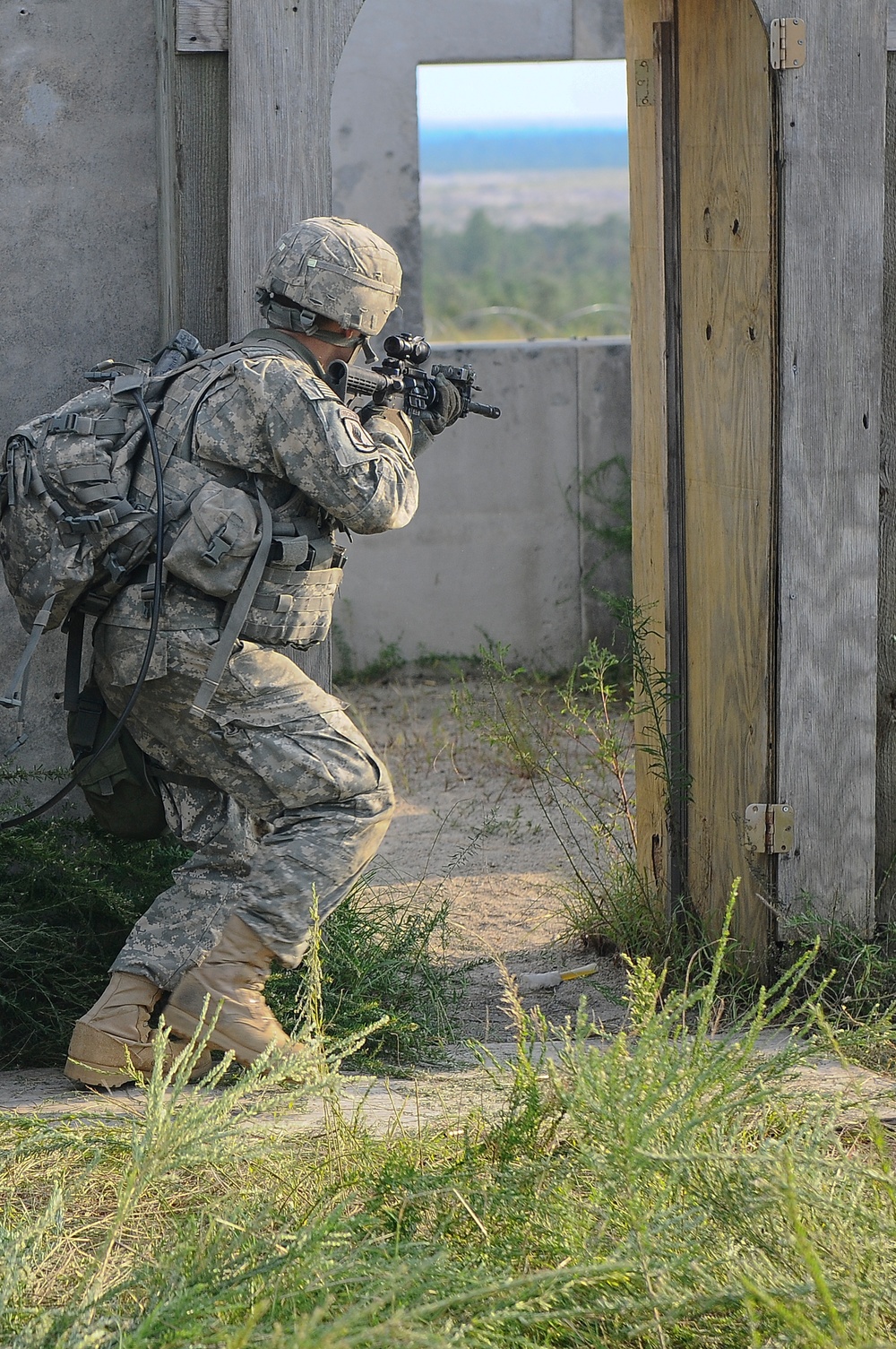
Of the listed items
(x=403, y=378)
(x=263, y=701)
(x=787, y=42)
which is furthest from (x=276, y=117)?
(x=263, y=701)

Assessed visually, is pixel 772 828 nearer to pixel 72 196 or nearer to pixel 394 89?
pixel 72 196

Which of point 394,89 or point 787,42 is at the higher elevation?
point 394,89

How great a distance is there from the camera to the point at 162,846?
156 inches

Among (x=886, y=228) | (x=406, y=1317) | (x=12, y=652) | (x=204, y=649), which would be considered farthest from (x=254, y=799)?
(x=886, y=228)

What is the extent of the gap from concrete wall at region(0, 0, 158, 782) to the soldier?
0.54 m

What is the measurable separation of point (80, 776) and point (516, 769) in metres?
3.37

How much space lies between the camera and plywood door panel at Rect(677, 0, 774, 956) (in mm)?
3814

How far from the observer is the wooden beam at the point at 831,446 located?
3.70 meters

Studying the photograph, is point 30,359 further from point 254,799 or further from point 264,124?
point 254,799

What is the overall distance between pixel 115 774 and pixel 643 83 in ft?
8.02

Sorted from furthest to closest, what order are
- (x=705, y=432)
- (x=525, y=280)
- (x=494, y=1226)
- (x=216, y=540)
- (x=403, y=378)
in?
(x=525, y=280), (x=705, y=432), (x=403, y=378), (x=216, y=540), (x=494, y=1226)

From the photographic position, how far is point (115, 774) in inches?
140

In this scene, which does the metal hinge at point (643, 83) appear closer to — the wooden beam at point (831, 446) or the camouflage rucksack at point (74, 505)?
the wooden beam at point (831, 446)

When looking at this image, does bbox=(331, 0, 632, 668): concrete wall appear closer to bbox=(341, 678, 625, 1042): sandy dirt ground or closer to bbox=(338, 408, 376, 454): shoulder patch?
bbox=(341, 678, 625, 1042): sandy dirt ground
